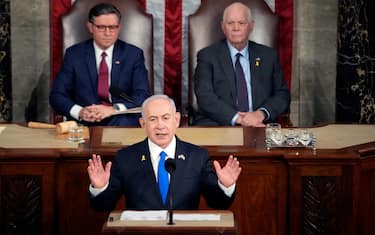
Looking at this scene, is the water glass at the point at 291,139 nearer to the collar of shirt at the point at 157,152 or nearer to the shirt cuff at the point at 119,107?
the collar of shirt at the point at 157,152

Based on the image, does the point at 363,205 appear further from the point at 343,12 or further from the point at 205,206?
the point at 343,12

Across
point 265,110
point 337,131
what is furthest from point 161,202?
point 265,110

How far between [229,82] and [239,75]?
A: 0.11 metres

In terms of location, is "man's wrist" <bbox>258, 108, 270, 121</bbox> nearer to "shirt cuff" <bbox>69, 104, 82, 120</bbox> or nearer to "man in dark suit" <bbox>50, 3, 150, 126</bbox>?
"man in dark suit" <bbox>50, 3, 150, 126</bbox>

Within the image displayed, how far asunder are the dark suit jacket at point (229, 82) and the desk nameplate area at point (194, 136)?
3.00 ft

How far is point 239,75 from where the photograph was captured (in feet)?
24.8

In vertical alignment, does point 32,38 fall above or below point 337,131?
above

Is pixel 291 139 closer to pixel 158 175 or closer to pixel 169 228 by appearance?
pixel 158 175

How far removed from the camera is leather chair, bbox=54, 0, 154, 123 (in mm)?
7895

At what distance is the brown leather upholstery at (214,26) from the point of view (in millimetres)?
7887

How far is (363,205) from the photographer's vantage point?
581cm

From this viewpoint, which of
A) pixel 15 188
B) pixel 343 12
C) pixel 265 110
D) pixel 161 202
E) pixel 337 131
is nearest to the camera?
pixel 161 202

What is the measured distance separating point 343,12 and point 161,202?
3.73 m

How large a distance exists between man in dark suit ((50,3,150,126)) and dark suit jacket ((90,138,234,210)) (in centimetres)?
227
